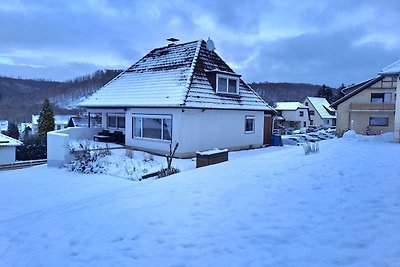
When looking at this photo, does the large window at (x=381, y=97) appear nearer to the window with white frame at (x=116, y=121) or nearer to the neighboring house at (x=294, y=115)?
the window with white frame at (x=116, y=121)

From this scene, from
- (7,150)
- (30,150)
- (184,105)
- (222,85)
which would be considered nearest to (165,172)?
(184,105)

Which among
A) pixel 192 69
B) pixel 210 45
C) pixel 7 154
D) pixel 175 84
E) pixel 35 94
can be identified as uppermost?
pixel 35 94

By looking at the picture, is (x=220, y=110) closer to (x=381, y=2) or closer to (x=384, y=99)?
(x=381, y=2)

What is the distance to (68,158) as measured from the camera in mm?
14359

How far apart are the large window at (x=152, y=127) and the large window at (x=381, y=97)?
72.4 feet

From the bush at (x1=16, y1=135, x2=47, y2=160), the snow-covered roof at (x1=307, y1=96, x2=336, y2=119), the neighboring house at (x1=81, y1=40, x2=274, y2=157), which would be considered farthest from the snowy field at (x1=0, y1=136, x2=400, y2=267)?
the snow-covered roof at (x1=307, y1=96, x2=336, y2=119)

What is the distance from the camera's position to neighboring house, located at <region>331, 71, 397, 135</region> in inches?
1082

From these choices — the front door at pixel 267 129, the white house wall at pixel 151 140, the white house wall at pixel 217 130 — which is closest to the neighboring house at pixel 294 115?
the front door at pixel 267 129

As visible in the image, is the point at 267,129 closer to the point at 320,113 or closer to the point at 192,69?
the point at 192,69

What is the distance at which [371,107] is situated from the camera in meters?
27.6

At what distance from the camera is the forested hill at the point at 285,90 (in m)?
99.7

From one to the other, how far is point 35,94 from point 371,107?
311ft

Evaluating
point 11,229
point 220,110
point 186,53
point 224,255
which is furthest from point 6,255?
point 186,53

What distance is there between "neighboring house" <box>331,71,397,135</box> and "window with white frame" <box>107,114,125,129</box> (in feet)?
61.7
